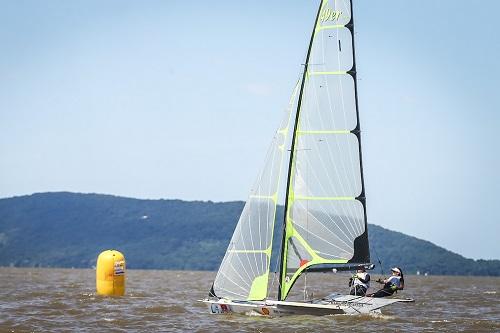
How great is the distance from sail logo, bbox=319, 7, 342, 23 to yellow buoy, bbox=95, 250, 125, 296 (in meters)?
21.3

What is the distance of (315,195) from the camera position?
32156mm

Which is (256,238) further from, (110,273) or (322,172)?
(110,273)

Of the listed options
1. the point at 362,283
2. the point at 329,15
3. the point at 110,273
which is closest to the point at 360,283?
the point at 362,283

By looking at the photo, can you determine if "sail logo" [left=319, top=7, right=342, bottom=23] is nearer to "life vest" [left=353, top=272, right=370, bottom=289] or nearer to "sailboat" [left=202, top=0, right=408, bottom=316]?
"sailboat" [left=202, top=0, right=408, bottom=316]

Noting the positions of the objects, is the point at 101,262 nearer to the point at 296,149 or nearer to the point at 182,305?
the point at 182,305

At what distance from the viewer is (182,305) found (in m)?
44.8

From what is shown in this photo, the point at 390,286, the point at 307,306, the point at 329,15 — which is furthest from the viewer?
the point at 390,286

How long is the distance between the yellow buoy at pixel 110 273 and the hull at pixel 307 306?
1678 cm

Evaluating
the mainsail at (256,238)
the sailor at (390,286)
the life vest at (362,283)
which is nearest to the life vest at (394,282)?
the sailor at (390,286)

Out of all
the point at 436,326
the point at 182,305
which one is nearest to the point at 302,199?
the point at 436,326

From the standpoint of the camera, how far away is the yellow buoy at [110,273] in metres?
48.1

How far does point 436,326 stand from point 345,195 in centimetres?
629

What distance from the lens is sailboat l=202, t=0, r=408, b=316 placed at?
3216cm

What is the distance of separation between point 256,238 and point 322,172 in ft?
11.1
